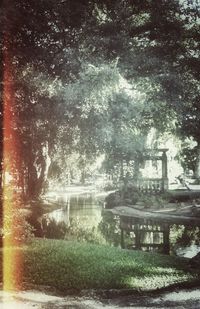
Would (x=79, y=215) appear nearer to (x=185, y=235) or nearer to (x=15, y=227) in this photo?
(x=185, y=235)

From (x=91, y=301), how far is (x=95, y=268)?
324 cm

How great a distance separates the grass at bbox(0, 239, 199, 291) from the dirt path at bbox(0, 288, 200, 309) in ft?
3.20

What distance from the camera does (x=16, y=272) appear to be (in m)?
11.4

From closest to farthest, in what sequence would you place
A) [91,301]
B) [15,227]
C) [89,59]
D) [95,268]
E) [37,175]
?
[91,301], [95,268], [15,227], [89,59], [37,175]

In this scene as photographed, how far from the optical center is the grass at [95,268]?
1072 cm

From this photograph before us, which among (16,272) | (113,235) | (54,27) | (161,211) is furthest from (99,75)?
(16,272)

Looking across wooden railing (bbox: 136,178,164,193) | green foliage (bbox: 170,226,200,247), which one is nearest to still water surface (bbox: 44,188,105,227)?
wooden railing (bbox: 136,178,164,193)

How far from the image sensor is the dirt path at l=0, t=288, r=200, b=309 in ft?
27.5

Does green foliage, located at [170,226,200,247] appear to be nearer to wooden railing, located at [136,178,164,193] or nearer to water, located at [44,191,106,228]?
water, located at [44,191,106,228]

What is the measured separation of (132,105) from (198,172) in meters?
30.0

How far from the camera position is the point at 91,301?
29.7ft

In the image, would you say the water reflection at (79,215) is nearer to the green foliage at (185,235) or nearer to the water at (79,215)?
the water at (79,215)

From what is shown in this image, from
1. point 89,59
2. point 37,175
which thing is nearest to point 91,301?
point 89,59

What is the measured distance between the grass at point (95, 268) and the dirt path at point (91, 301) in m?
0.98
